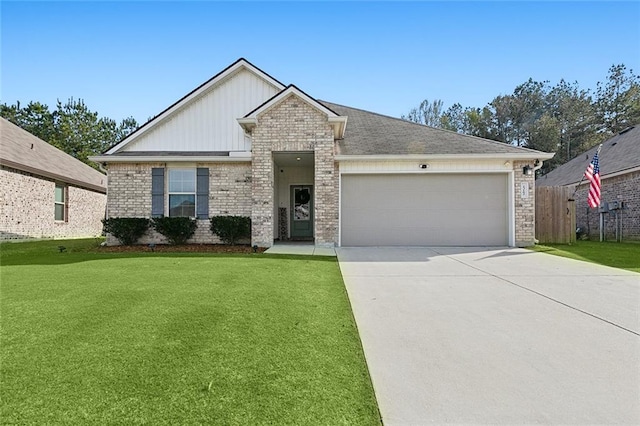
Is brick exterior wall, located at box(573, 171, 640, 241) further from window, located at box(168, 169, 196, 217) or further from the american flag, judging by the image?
window, located at box(168, 169, 196, 217)

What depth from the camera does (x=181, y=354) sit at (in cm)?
278

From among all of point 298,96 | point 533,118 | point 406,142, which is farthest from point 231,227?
point 533,118

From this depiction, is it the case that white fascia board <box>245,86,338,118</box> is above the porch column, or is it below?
above

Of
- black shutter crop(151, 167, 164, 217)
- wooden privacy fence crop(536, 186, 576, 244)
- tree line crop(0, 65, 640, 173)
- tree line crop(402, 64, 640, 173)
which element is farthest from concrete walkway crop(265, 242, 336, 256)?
tree line crop(402, 64, 640, 173)

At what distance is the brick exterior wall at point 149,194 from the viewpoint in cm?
1119

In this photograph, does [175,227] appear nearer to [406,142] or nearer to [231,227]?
[231,227]

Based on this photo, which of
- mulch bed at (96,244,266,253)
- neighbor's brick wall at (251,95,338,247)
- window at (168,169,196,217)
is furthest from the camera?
window at (168,169,196,217)

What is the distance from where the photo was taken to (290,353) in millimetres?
2809

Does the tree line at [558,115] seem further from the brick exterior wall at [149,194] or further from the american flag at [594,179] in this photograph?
the brick exterior wall at [149,194]

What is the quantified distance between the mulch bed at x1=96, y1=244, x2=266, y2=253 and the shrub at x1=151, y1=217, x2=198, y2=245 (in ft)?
0.98

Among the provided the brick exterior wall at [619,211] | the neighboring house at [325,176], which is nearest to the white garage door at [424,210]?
the neighboring house at [325,176]

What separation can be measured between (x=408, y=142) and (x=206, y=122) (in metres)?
7.44

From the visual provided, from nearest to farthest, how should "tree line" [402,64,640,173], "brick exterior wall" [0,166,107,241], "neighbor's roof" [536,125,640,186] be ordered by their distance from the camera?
"brick exterior wall" [0,166,107,241], "neighbor's roof" [536,125,640,186], "tree line" [402,64,640,173]

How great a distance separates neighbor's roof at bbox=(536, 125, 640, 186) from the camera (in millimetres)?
15031
